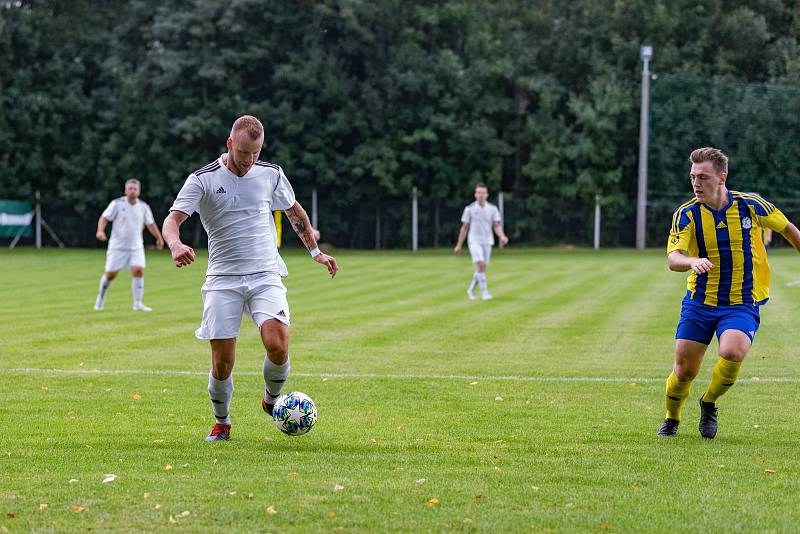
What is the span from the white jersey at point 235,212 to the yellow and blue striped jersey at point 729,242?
2.86 m

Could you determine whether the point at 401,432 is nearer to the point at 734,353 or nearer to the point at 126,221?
the point at 734,353

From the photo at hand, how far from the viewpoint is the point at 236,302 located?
824cm

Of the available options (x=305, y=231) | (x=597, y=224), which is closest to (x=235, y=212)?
(x=305, y=231)

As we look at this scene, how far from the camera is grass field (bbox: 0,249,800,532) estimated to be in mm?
6094

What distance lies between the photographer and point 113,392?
34.8 feet

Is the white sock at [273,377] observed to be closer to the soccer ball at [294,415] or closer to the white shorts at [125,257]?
the soccer ball at [294,415]

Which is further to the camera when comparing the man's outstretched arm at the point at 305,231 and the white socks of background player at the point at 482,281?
the white socks of background player at the point at 482,281

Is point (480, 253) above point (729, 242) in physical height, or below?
below

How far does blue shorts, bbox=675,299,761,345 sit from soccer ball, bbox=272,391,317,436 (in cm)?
268

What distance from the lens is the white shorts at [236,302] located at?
816cm

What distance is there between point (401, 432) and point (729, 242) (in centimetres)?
272

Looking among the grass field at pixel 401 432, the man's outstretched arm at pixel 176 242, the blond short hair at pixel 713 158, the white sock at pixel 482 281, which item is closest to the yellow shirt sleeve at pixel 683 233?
the blond short hair at pixel 713 158

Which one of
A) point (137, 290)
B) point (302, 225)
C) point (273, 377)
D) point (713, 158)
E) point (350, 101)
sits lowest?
point (137, 290)

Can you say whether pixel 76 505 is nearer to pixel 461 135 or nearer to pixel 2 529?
pixel 2 529
